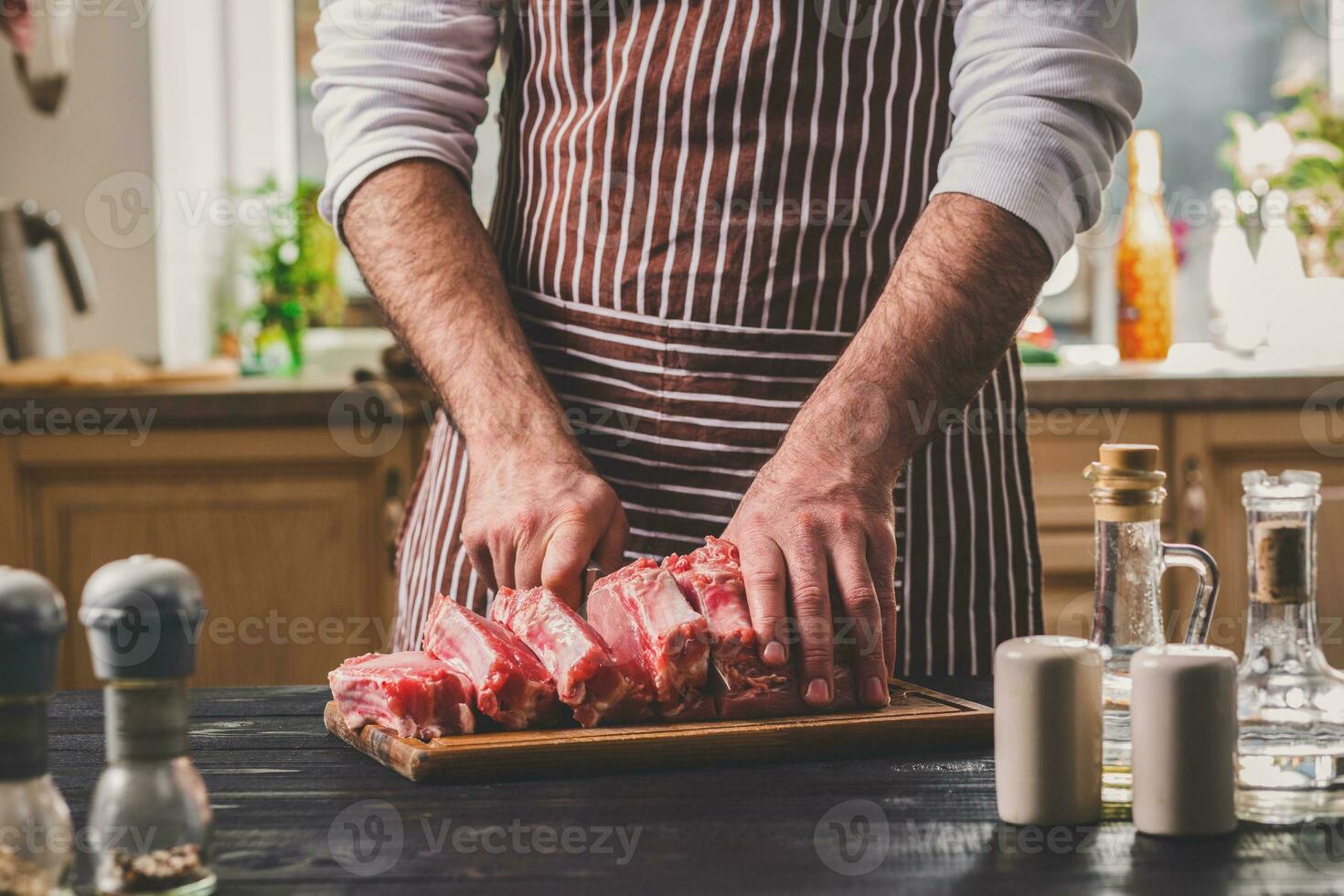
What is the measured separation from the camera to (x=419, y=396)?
2.46 meters

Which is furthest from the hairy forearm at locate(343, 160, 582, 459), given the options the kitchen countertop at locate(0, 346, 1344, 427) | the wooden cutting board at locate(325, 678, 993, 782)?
the kitchen countertop at locate(0, 346, 1344, 427)

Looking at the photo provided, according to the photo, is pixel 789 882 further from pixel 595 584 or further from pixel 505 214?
pixel 505 214

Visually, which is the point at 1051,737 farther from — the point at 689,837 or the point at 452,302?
the point at 452,302

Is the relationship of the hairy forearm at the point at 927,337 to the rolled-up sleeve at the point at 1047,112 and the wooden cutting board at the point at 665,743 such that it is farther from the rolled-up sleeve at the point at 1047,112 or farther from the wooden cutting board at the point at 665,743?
the wooden cutting board at the point at 665,743

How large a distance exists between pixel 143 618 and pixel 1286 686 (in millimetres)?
580

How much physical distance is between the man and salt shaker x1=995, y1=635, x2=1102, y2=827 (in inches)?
14.0

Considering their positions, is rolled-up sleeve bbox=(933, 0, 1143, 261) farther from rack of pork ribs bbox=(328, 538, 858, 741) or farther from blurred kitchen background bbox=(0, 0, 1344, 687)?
blurred kitchen background bbox=(0, 0, 1344, 687)

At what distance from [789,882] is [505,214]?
95 centimetres

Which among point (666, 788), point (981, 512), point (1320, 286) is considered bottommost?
point (666, 788)

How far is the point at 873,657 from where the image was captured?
3.37 ft

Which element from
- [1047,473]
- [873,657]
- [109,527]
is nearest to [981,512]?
[873,657]

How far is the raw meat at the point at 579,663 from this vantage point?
961 mm

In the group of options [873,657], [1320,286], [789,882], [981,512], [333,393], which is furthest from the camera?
[1320,286]

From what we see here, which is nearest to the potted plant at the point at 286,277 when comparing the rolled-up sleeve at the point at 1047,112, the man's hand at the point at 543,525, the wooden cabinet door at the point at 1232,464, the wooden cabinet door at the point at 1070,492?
the wooden cabinet door at the point at 1070,492
